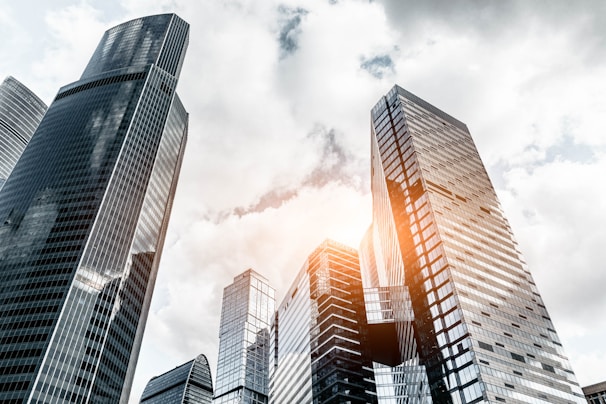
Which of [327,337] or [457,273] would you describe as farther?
[327,337]

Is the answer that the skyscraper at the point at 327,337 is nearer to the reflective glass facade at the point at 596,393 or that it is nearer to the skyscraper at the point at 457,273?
the skyscraper at the point at 457,273

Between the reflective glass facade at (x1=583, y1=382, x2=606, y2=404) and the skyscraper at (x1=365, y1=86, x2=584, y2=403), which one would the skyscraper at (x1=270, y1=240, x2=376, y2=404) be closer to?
the skyscraper at (x1=365, y1=86, x2=584, y2=403)

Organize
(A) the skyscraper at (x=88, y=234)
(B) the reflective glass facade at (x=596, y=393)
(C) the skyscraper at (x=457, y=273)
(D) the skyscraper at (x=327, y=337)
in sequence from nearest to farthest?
1. (C) the skyscraper at (x=457, y=273)
2. (A) the skyscraper at (x=88, y=234)
3. (D) the skyscraper at (x=327, y=337)
4. (B) the reflective glass facade at (x=596, y=393)

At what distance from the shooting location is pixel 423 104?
179m

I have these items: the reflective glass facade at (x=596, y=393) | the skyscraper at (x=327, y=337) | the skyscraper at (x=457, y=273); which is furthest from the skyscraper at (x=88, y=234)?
the reflective glass facade at (x=596, y=393)

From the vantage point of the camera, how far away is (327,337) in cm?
14100

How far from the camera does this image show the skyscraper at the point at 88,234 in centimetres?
11119

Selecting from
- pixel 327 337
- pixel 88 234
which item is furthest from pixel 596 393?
pixel 88 234

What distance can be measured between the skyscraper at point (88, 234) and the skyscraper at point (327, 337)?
171 feet

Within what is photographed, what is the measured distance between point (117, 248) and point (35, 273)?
70.9 feet

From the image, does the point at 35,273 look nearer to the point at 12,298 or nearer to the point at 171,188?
the point at 12,298

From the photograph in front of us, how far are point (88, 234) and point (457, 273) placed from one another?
10021 centimetres

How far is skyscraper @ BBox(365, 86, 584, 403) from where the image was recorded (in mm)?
107300

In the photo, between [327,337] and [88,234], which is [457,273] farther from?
[88,234]
